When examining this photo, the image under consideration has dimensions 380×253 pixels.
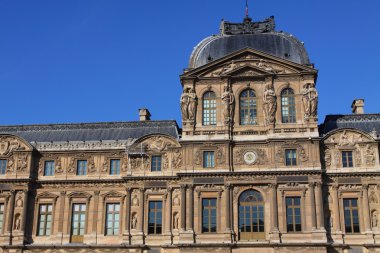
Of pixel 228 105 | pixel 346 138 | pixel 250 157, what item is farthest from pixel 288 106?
pixel 250 157

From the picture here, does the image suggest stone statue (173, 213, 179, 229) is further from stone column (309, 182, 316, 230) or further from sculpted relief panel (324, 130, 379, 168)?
sculpted relief panel (324, 130, 379, 168)

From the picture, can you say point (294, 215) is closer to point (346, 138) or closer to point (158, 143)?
point (346, 138)

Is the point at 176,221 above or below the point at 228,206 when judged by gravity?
below

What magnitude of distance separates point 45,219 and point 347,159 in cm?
2536

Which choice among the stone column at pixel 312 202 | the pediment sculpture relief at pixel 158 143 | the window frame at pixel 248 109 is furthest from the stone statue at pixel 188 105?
the stone column at pixel 312 202

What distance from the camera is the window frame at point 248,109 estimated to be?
46875mm

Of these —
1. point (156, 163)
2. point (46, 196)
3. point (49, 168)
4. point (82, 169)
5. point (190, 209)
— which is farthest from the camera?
point (49, 168)

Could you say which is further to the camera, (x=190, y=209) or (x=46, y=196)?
(x=46, y=196)

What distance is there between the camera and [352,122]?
49031 mm

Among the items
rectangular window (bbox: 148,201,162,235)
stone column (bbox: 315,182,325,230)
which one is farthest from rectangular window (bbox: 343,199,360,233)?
rectangular window (bbox: 148,201,162,235)

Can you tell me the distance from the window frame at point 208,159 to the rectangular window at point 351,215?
10.8 meters

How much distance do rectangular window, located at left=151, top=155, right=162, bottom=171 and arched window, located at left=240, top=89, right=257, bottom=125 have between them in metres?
7.51

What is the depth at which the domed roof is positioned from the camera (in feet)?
159

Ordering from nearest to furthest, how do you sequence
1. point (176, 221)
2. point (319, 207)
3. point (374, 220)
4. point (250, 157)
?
point (319, 207) < point (374, 220) < point (250, 157) < point (176, 221)
